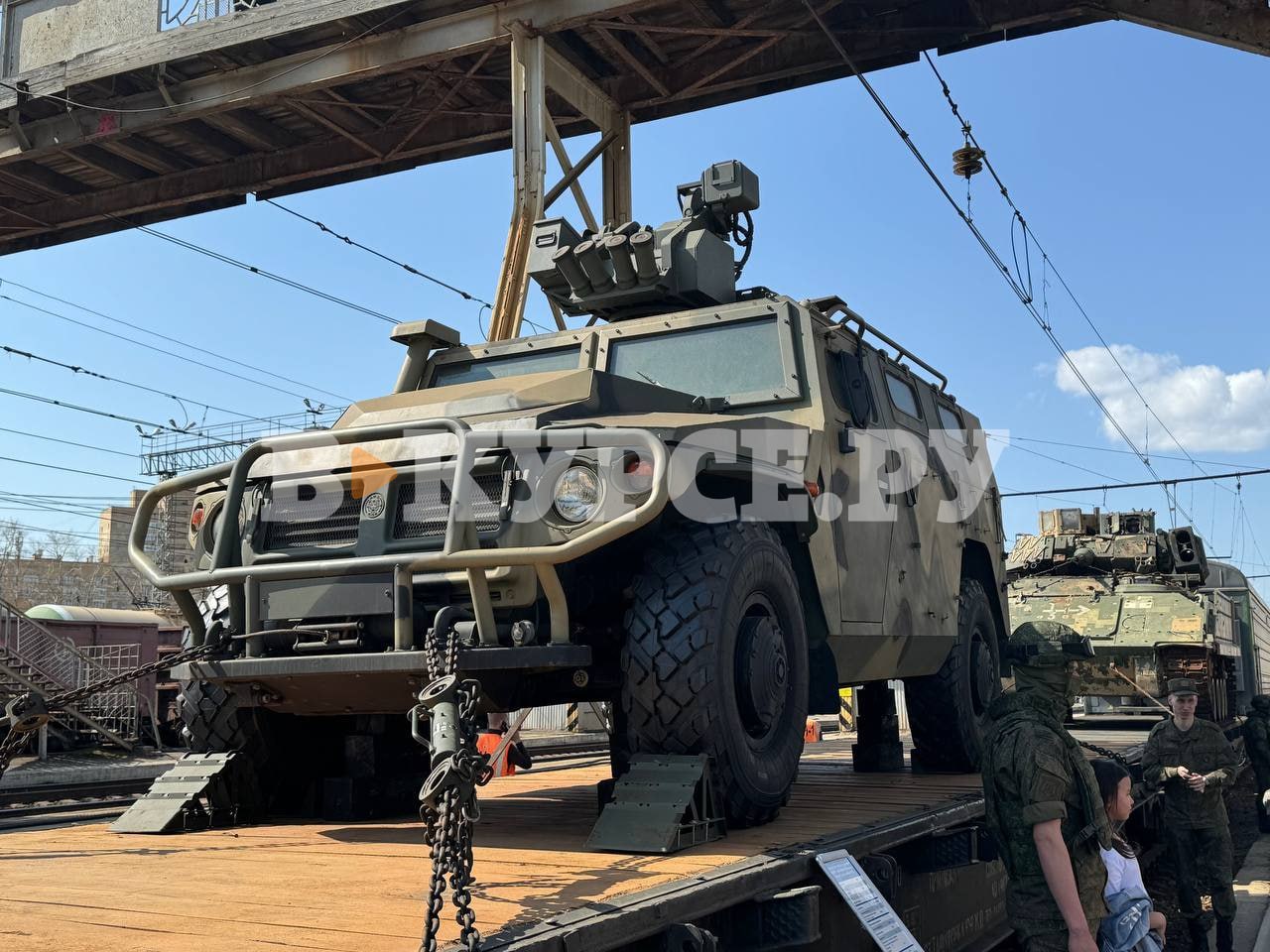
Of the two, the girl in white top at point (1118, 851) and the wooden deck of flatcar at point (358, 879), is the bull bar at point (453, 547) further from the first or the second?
the girl in white top at point (1118, 851)

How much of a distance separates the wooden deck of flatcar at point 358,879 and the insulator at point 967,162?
26.0 ft

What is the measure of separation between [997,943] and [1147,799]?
282 cm

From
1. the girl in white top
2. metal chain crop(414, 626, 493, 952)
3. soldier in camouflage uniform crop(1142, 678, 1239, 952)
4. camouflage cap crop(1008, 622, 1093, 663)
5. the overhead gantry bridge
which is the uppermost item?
the overhead gantry bridge

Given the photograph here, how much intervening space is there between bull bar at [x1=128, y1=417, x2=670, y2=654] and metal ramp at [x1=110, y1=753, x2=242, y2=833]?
28.8 inches

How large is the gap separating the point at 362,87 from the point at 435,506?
12418 millimetres

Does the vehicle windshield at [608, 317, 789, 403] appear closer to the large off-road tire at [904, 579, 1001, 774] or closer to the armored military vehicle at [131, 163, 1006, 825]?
the armored military vehicle at [131, 163, 1006, 825]

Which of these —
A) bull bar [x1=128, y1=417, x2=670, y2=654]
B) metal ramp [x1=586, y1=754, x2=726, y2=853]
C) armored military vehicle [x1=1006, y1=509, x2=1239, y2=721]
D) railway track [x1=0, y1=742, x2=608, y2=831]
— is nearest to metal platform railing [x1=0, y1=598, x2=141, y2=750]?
railway track [x1=0, y1=742, x2=608, y2=831]

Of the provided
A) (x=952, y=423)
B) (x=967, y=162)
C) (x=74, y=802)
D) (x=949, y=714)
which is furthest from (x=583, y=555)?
(x=967, y=162)

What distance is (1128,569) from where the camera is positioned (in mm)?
18188

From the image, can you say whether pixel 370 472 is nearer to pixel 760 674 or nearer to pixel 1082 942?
pixel 760 674

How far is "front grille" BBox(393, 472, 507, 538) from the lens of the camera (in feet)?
13.7

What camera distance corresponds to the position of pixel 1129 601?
1580cm

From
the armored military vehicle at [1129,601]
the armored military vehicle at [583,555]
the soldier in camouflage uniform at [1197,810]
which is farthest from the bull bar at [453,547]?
the armored military vehicle at [1129,601]

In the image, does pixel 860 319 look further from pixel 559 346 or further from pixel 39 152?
pixel 39 152
